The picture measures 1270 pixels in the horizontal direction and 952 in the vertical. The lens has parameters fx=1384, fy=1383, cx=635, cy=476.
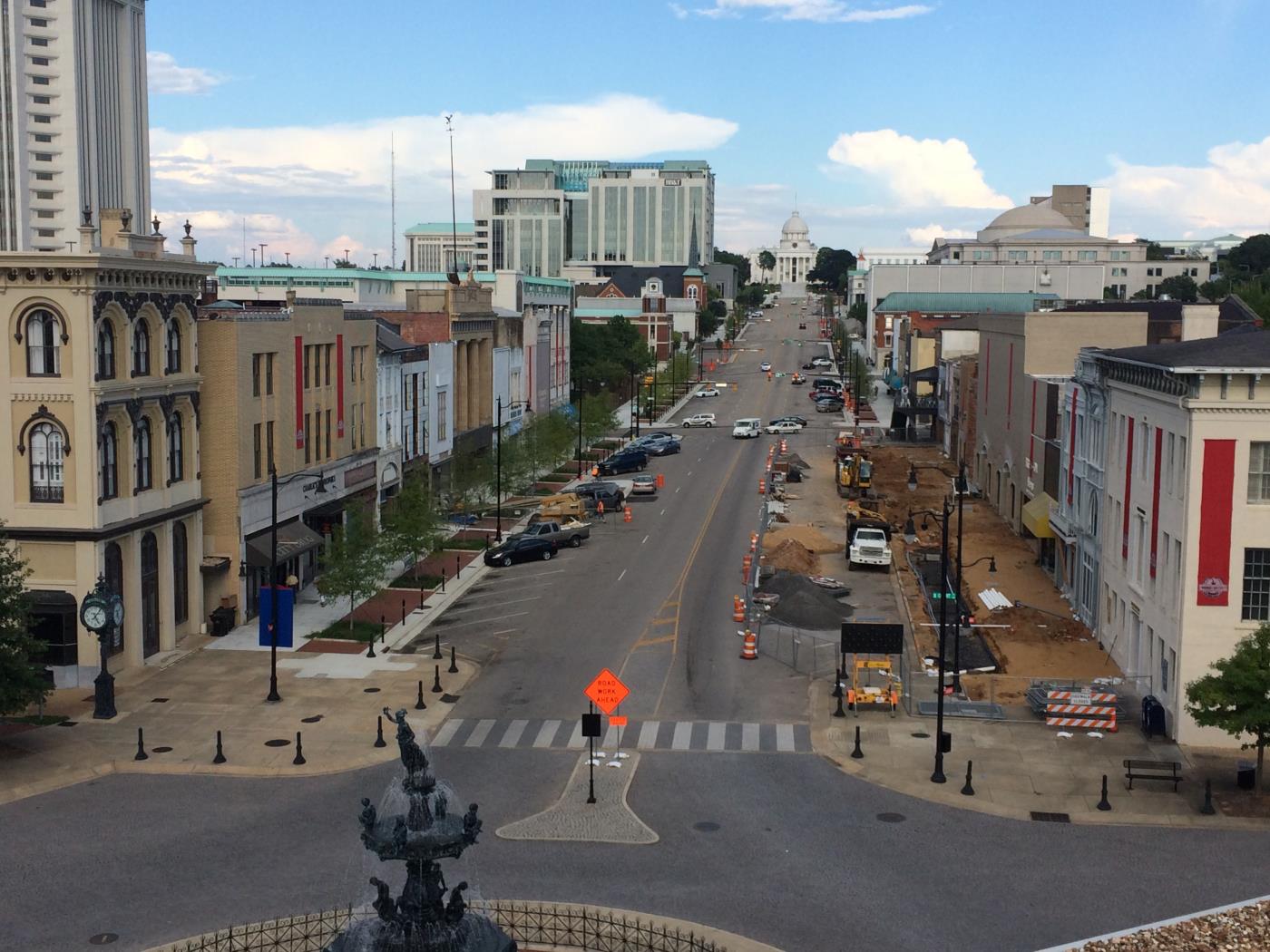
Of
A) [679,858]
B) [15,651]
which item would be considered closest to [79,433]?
[15,651]

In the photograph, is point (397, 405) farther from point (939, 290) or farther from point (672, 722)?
point (939, 290)

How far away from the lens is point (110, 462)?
129 ft

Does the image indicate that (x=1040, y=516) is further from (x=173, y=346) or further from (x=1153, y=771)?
(x=173, y=346)

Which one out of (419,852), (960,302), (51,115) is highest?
(51,115)

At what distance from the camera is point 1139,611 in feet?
127

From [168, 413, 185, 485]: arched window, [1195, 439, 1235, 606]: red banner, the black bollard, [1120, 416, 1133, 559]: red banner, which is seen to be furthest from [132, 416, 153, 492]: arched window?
the black bollard

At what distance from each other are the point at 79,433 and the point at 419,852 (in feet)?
81.6

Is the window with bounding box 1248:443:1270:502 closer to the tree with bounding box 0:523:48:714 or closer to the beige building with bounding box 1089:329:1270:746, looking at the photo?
the beige building with bounding box 1089:329:1270:746

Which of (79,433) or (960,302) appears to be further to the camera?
(960,302)

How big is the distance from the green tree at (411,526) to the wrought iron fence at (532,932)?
86.0 ft

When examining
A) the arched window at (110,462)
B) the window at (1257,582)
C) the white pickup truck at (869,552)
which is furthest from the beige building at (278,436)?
the window at (1257,582)

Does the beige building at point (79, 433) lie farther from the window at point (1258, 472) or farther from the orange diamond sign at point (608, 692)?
the window at point (1258, 472)

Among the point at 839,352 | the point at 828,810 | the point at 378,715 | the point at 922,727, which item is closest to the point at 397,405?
the point at 378,715

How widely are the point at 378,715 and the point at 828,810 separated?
12.8 metres
